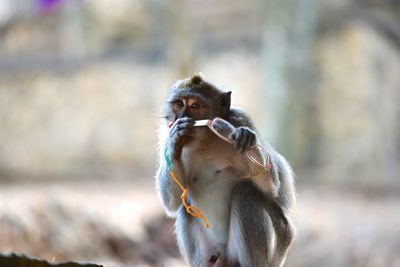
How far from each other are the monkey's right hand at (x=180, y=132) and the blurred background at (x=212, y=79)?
5.13 meters

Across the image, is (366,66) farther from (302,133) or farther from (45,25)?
(45,25)

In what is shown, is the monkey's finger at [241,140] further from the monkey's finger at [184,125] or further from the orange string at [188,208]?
the orange string at [188,208]

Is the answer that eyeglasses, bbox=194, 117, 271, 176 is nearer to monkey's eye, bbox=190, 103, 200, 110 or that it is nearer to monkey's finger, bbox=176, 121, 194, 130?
monkey's finger, bbox=176, 121, 194, 130

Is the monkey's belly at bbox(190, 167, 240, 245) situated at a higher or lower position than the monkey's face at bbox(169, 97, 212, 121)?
lower

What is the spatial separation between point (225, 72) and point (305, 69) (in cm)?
284

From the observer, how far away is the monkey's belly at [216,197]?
17.4ft

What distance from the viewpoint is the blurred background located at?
481 inches

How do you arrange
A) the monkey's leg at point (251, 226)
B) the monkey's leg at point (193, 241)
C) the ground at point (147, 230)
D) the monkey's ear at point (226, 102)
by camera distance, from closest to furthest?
the monkey's leg at point (251, 226) < the monkey's ear at point (226, 102) < the monkey's leg at point (193, 241) < the ground at point (147, 230)

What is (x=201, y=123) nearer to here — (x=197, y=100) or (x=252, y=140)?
(x=197, y=100)

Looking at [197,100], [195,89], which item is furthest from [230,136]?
[195,89]

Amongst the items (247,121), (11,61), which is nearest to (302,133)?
(11,61)

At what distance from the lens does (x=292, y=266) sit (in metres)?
10.4

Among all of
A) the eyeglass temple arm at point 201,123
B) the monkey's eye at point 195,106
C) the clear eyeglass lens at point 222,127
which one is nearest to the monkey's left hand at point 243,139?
the clear eyeglass lens at point 222,127

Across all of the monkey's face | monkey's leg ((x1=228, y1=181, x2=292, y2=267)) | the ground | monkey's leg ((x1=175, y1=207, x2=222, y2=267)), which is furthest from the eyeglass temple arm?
the ground
